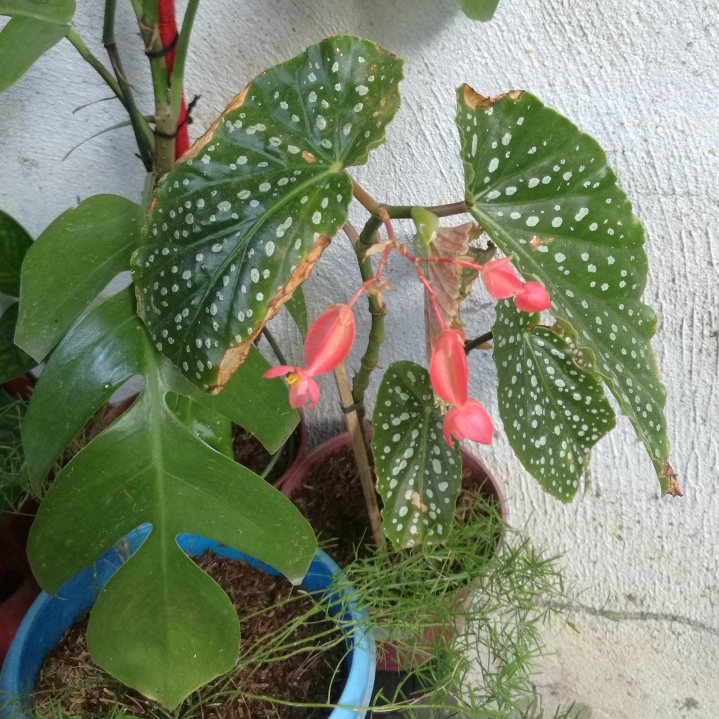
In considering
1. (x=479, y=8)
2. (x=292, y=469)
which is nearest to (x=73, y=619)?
(x=292, y=469)

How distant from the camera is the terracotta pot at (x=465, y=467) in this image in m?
0.73

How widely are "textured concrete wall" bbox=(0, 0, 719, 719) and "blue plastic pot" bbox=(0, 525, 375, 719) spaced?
0.38 metres

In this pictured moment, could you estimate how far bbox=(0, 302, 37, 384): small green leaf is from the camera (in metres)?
0.78

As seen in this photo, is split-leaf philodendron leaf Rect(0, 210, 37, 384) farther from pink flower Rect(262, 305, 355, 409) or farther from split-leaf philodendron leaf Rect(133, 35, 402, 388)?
pink flower Rect(262, 305, 355, 409)

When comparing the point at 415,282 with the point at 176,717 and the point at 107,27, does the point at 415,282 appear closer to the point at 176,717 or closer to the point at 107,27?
the point at 107,27

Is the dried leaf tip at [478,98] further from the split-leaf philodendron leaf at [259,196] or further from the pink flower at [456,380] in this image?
the pink flower at [456,380]

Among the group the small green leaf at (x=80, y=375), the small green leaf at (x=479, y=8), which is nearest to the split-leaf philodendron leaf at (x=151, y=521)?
the small green leaf at (x=80, y=375)

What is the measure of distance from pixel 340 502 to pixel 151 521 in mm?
416

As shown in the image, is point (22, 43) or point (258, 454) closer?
point (22, 43)

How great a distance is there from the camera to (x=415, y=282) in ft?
2.72

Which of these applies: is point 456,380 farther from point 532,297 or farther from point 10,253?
point 10,253

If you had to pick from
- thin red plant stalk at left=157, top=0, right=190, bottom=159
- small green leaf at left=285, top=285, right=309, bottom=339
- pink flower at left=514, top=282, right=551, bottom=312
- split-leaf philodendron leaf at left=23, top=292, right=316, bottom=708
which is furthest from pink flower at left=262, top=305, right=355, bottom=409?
thin red plant stalk at left=157, top=0, right=190, bottom=159

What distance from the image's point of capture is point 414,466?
2.20ft

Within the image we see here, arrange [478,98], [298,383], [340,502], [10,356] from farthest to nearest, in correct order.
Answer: [340,502], [10,356], [478,98], [298,383]
